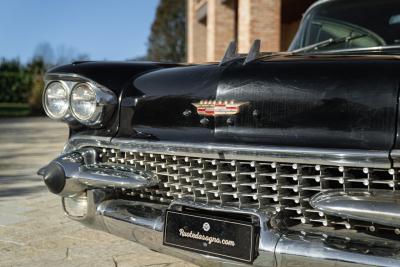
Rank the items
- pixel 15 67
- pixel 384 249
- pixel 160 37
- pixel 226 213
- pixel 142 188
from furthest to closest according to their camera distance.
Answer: pixel 160 37
pixel 15 67
pixel 142 188
pixel 226 213
pixel 384 249

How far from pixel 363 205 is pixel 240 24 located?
941 centimetres

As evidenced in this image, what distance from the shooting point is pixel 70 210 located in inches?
114

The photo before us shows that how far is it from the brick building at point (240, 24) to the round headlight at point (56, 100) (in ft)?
24.5

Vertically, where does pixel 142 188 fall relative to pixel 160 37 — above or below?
below

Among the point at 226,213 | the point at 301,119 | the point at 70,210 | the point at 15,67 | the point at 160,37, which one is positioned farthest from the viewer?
the point at 160,37

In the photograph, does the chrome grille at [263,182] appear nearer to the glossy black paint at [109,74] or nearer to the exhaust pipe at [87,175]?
the exhaust pipe at [87,175]

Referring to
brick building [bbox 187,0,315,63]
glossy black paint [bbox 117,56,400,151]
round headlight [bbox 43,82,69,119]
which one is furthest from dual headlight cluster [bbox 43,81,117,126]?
brick building [bbox 187,0,315,63]

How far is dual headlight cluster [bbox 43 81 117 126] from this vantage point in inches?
105

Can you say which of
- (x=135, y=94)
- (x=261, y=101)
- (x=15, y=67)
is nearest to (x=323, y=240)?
(x=261, y=101)

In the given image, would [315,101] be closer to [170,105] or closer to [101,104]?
[170,105]

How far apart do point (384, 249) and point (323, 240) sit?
212 millimetres

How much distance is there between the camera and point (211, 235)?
221 cm

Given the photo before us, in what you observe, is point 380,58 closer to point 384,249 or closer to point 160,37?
point 384,249

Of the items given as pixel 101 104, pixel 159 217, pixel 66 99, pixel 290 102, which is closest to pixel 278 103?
pixel 290 102
